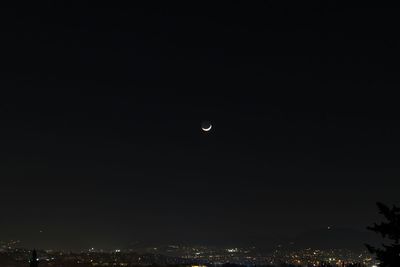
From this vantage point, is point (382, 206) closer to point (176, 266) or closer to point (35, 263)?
point (35, 263)

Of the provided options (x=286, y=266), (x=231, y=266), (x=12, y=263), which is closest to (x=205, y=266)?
(x=231, y=266)

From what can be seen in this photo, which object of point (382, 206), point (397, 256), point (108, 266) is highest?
point (108, 266)

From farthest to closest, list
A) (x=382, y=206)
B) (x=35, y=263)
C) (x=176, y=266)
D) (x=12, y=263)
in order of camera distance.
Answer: (x=176, y=266)
(x=12, y=263)
(x=35, y=263)
(x=382, y=206)

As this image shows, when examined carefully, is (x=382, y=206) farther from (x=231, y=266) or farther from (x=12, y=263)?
(x=231, y=266)

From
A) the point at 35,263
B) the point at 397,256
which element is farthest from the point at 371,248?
the point at 35,263

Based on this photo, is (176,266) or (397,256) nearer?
(397,256)

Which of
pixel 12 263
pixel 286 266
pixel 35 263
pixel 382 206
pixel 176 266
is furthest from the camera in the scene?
pixel 286 266

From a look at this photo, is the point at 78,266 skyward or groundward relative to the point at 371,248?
skyward
